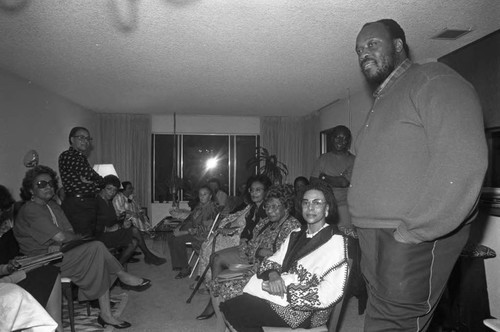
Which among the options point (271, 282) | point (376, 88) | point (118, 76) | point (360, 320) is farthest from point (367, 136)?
point (118, 76)

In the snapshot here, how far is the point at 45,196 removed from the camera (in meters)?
3.28

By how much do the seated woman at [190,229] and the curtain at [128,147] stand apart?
3864mm

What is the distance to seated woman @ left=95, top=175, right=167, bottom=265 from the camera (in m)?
4.48

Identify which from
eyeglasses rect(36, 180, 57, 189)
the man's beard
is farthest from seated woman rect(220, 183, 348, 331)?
eyeglasses rect(36, 180, 57, 189)

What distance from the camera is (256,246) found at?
3.33m

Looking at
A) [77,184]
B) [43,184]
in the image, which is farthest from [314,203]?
[77,184]

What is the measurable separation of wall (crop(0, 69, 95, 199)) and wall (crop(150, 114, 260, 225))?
2506 millimetres

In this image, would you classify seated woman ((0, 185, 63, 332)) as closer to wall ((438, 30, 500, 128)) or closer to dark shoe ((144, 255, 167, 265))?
dark shoe ((144, 255, 167, 265))

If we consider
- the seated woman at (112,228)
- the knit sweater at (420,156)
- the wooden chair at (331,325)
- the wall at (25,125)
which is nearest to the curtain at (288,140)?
the wall at (25,125)

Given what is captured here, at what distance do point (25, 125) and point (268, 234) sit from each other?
400 cm

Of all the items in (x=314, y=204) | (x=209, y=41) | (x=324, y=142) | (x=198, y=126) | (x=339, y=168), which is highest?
(x=209, y=41)

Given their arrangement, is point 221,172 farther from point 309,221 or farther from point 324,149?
point 309,221

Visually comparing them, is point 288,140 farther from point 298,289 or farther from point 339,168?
point 298,289

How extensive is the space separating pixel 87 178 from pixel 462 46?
4057mm
